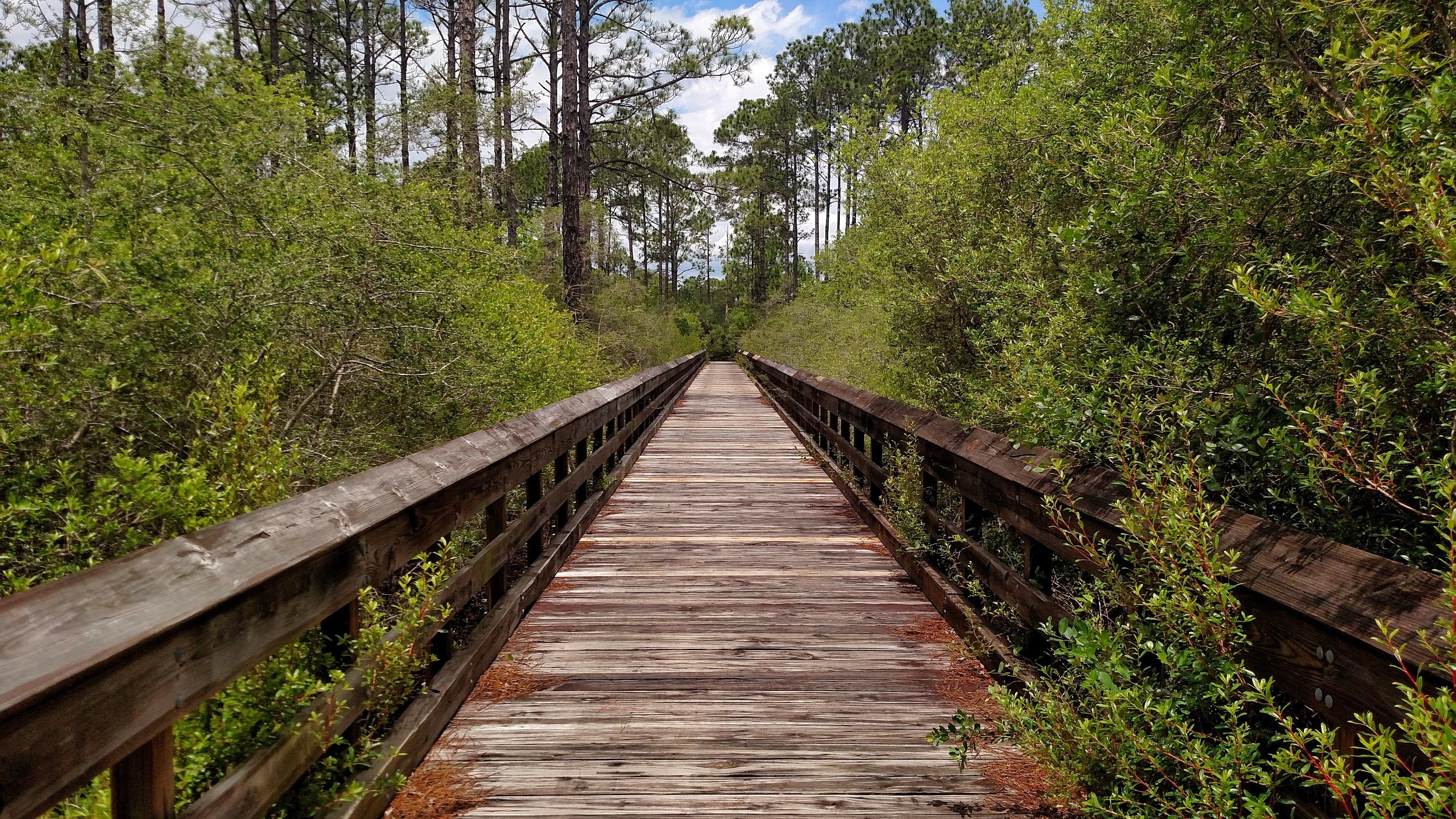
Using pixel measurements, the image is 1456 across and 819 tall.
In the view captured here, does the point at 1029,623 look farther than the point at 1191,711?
Yes

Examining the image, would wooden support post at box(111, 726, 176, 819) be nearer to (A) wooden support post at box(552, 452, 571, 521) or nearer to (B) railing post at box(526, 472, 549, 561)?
(B) railing post at box(526, 472, 549, 561)

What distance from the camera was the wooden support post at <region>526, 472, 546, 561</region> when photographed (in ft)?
14.5

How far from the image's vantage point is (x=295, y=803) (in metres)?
1.97

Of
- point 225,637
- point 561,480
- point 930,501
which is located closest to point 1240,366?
point 930,501

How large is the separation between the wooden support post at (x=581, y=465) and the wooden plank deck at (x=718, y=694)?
0.55 m

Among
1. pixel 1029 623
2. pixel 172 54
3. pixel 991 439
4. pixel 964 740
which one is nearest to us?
pixel 964 740

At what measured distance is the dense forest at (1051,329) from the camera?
5.60ft

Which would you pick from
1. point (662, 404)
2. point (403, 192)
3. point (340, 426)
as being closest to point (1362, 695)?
point (340, 426)

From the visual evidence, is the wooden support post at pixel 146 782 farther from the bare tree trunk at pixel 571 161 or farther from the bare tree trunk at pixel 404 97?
the bare tree trunk at pixel 571 161

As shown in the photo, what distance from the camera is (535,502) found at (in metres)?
4.42

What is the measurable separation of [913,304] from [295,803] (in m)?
5.77

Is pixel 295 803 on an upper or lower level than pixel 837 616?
upper

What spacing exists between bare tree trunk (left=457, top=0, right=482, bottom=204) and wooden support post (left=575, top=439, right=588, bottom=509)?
628 centimetres

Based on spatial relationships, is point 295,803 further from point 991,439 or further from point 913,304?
point 913,304
